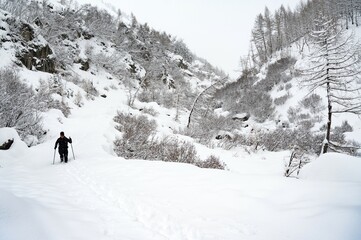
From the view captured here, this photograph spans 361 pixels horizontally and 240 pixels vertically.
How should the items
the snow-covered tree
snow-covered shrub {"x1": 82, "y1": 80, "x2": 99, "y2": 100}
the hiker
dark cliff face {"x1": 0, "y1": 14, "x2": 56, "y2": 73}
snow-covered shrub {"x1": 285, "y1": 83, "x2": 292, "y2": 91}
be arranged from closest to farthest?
the hiker
the snow-covered tree
dark cliff face {"x1": 0, "y1": 14, "x2": 56, "y2": 73}
snow-covered shrub {"x1": 82, "y1": 80, "x2": 99, "y2": 100}
snow-covered shrub {"x1": 285, "y1": 83, "x2": 292, "y2": 91}

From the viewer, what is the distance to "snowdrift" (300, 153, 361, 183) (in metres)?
4.96

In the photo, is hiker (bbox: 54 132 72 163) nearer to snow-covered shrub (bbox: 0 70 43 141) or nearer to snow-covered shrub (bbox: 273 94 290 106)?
snow-covered shrub (bbox: 0 70 43 141)

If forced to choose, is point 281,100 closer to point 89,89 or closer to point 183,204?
point 89,89

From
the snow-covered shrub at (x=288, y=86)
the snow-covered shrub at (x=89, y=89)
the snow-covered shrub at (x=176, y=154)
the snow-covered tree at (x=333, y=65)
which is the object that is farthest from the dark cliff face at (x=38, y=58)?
the snow-covered shrub at (x=288, y=86)

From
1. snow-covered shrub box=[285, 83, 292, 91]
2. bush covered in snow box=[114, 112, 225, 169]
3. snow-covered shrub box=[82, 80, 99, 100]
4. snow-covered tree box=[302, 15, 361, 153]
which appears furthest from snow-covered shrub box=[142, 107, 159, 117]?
snow-covered shrub box=[285, 83, 292, 91]

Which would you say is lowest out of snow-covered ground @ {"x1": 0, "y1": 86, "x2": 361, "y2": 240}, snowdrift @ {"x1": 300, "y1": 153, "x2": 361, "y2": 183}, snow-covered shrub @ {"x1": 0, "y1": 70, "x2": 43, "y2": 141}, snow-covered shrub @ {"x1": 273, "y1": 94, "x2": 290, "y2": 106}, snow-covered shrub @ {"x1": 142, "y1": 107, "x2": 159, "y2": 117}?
snow-covered ground @ {"x1": 0, "y1": 86, "x2": 361, "y2": 240}

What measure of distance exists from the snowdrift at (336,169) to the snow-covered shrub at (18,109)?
12826 mm

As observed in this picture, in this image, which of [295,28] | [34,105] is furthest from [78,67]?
[295,28]

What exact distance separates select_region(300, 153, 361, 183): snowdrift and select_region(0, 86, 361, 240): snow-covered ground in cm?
2

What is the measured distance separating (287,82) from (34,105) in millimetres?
32765

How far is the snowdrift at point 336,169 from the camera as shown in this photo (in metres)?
4.96

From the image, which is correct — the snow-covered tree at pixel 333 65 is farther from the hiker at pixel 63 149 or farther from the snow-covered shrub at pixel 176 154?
the hiker at pixel 63 149

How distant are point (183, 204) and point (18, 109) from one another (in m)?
11.1

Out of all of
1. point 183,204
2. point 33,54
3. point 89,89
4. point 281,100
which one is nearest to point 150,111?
point 89,89
